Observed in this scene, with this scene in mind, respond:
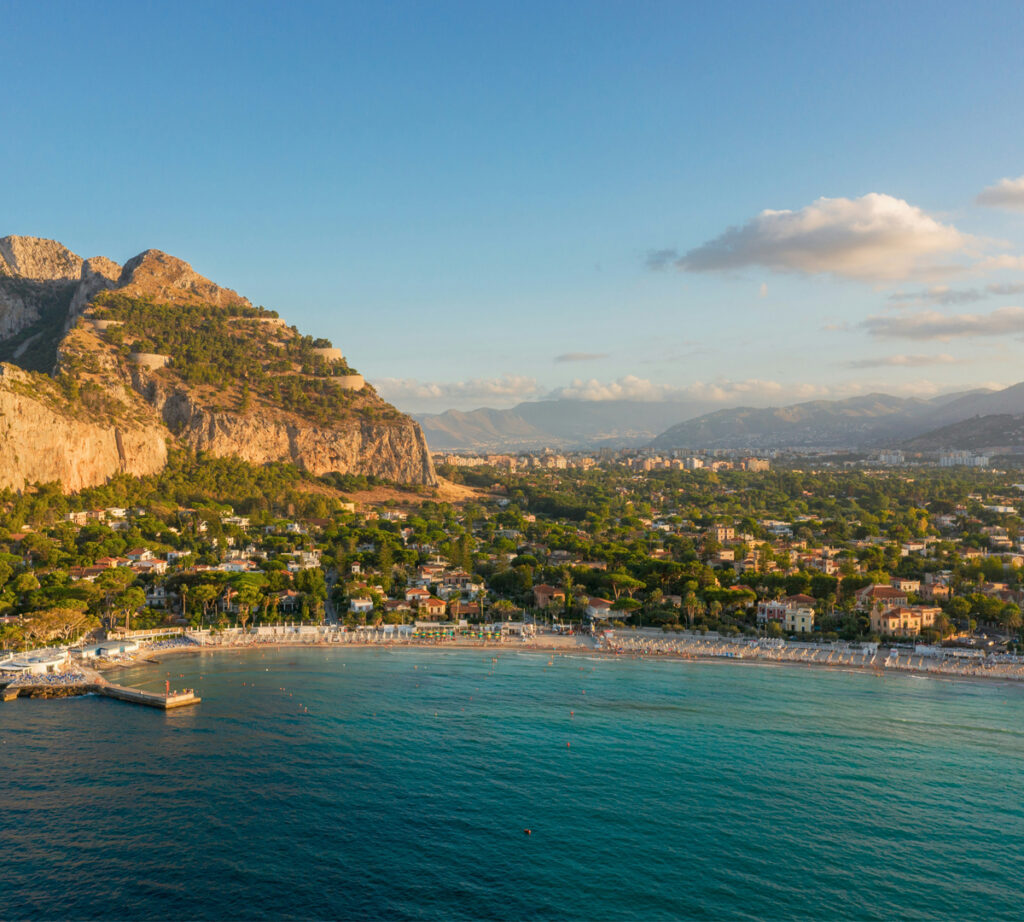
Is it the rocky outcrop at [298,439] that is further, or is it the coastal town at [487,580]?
the rocky outcrop at [298,439]

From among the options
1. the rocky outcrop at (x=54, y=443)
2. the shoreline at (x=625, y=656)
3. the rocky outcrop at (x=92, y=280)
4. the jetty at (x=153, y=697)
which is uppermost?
the rocky outcrop at (x=92, y=280)

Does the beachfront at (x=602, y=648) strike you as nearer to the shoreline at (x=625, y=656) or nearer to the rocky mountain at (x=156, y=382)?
the shoreline at (x=625, y=656)

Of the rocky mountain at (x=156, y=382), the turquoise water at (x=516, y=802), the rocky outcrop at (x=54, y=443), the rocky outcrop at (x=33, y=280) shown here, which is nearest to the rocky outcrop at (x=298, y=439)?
the rocky mountain at (x=156, y=382)

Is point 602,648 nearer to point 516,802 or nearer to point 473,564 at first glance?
point 473,564

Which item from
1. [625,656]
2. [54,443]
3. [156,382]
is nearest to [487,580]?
[625,656]

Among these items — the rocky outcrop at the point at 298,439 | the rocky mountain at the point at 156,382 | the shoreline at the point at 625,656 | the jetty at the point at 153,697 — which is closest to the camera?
the jetty at the point at 153,697

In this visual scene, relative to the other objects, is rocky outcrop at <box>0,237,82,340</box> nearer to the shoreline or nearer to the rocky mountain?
the rocky mountain

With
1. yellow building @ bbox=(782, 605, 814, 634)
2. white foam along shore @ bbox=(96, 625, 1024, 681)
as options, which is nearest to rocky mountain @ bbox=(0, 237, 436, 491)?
white foam along shore @ bbox=(96, 625, 1024, 681)

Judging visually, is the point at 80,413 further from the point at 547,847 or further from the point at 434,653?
the point at 547,847
